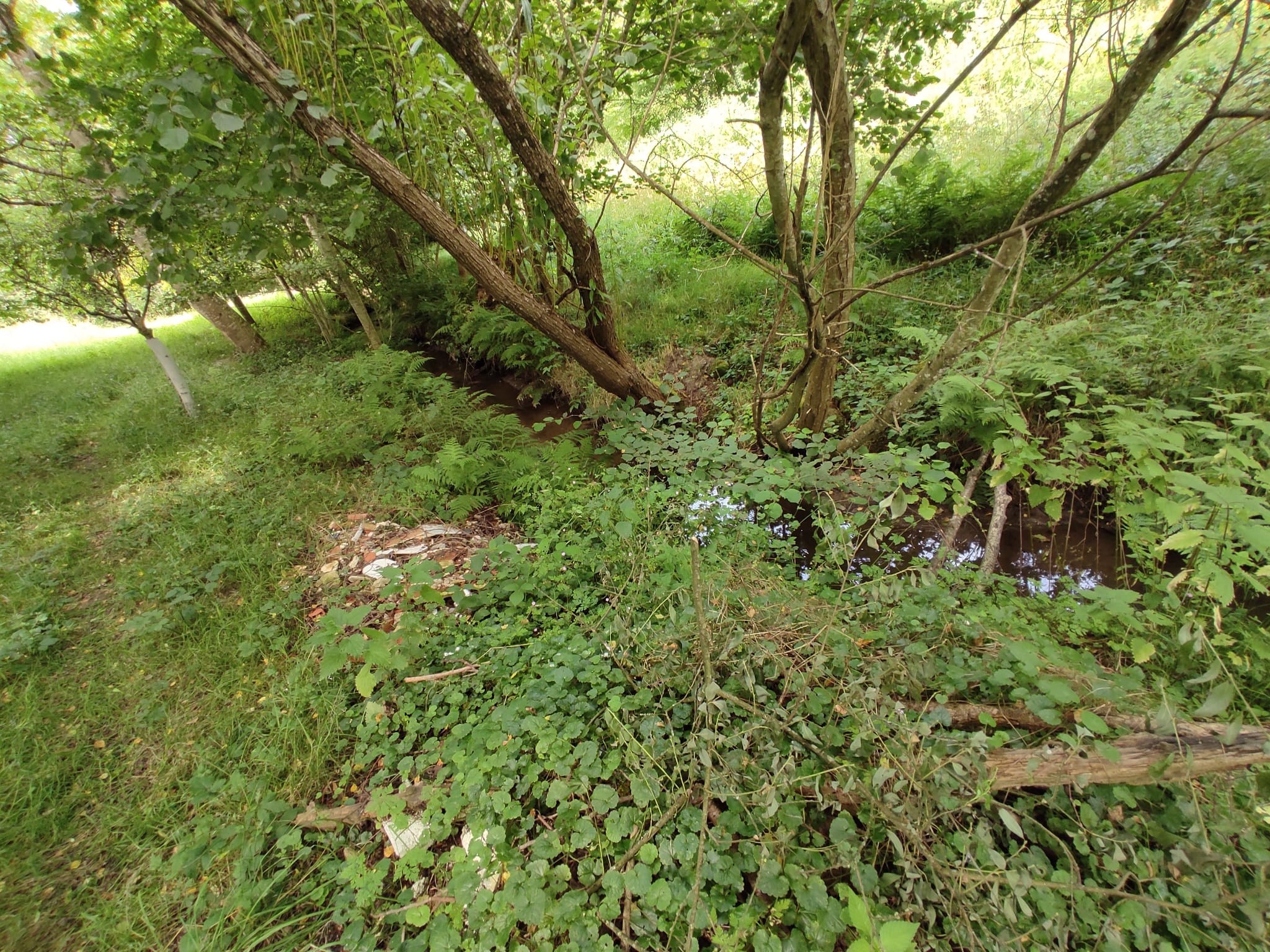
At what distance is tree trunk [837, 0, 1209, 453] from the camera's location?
6.07 feet

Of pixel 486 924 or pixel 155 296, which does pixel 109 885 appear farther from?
pixel 155 296

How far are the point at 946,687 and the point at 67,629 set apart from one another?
15.3 feet

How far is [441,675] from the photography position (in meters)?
2.16

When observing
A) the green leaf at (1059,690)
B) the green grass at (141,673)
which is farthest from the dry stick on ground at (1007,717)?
Result: the green grass at (141,673)

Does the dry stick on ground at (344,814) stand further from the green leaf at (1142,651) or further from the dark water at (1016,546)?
the green leaf at (1142,651)

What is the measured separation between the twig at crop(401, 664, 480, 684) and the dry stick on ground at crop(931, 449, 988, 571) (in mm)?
2254

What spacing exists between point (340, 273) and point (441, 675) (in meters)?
6.85

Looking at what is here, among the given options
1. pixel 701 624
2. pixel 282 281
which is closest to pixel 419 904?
pixel 701 624

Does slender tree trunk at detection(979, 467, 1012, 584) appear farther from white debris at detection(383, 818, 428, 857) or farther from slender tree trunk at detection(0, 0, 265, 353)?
slender tree trunk at detection(0, 0, 265, 353)

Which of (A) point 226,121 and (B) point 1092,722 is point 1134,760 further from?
(A) point 226,121

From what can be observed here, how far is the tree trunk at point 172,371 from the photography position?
17.3ft

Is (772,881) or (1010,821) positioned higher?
(1010,821)

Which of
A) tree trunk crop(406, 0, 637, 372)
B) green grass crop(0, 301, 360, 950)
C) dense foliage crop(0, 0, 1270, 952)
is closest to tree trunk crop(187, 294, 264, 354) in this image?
dense foliage crop(0, 0, 1270, 952)

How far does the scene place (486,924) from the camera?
1313 mm
